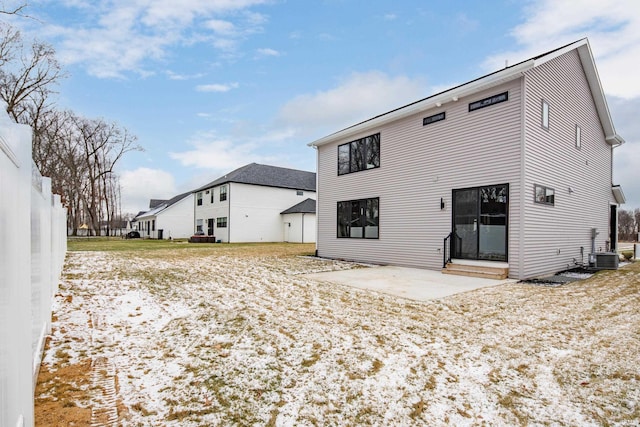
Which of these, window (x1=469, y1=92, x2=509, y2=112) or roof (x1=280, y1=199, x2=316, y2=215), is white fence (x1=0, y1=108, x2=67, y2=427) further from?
roof (x1=280, y1=199, x2=316, y2=215)

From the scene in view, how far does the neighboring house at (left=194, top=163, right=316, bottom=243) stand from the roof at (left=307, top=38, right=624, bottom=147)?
1242cm

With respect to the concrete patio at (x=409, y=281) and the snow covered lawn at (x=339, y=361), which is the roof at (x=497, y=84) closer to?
the concrete patio at (x=409, y=281)

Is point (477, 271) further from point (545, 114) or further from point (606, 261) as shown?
point (606, 261)

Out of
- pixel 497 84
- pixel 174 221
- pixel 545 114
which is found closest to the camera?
A: pixel 497 84

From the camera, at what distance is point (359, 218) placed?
12.2 m

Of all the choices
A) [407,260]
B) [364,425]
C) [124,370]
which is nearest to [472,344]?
Result: [364,425]

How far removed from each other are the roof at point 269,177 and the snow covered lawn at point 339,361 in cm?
2052

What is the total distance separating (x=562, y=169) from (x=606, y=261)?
3169 mm

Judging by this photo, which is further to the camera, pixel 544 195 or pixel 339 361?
pixel 544 195

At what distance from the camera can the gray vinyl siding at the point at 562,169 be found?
Result: 813cm

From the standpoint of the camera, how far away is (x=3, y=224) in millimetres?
1535

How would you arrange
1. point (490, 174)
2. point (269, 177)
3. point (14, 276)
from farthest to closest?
point (269, 177)
point (490, 174)
point (14, 276)

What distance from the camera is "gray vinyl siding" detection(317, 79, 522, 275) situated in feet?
26.8

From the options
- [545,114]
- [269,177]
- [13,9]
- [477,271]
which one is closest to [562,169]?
[545,114]
